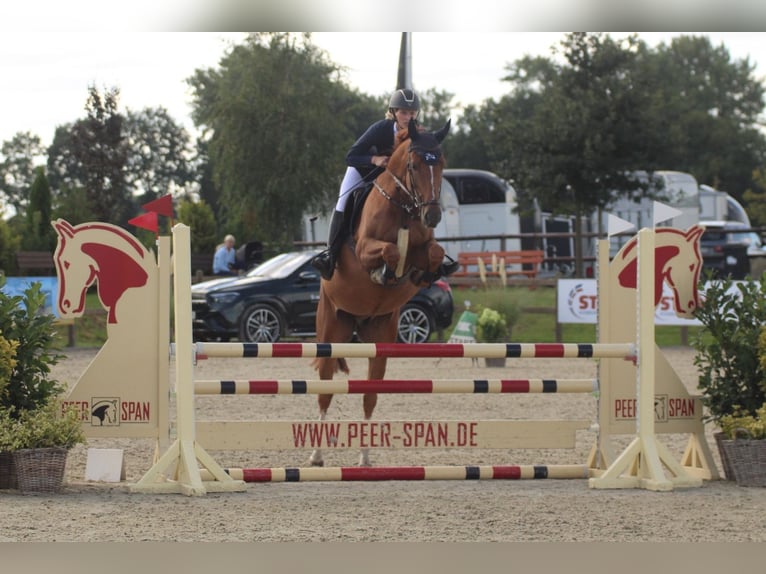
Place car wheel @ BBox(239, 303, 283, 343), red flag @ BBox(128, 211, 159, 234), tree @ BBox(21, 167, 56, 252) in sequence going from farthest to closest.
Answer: tree @ BBox(21, 167, 56, 252), car wheel @ BBox(239, 303, 283, 343), red flag @ BBox(128, 211, 159, 234)

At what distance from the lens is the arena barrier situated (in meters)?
5.40

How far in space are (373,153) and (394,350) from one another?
136cm

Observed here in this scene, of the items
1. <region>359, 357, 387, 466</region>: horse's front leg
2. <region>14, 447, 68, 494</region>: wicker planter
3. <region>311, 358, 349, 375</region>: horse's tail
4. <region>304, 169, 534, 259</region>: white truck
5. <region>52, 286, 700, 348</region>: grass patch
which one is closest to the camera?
<region>14, 447, 68, 494</region>: wicker planter

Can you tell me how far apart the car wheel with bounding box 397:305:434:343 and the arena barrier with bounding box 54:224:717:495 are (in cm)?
822

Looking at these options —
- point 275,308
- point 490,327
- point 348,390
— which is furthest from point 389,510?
point 275,308

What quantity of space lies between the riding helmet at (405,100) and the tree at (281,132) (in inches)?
739

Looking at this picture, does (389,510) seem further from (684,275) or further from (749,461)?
(684,275)

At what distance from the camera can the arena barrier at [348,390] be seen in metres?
5.40

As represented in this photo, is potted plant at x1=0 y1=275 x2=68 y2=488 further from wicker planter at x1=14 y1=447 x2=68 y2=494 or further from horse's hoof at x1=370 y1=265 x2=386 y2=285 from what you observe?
horse's hoof at x1=370 y1=265 x2=386 y2=285

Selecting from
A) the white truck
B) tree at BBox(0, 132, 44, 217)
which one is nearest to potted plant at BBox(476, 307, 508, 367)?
the white truck

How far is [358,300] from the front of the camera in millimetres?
6387

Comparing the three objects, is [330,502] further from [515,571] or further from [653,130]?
[653,130]

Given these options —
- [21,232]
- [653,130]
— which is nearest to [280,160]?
[21,232]

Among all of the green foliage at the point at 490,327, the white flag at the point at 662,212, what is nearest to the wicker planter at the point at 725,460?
the white flag at the point at 662,212
